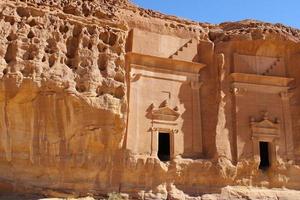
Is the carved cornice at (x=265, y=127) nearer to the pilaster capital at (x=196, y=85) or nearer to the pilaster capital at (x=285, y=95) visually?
the pilaster capital at (x=285, y=95)

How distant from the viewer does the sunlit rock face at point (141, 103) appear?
16.2 meters

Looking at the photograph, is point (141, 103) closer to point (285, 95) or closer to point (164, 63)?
point (164, 63)

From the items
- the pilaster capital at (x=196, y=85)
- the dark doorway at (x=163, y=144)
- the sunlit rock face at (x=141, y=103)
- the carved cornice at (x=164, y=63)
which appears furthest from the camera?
the pilaster capital at (x=196, y=85)

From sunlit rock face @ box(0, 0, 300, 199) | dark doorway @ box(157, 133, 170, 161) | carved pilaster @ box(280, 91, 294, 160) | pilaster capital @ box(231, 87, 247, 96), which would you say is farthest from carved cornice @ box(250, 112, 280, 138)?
dark doorway @ box(157, 133, 170, 161)

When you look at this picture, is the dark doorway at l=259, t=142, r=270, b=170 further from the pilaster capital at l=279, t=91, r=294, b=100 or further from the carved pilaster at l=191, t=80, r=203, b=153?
the carved pilaster at l=191, t=80, r=203, b=153

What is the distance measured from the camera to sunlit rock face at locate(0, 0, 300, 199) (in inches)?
637

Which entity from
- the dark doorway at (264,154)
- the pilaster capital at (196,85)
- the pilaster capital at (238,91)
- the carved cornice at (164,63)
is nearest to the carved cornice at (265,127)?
the dark doorway at (264,154)

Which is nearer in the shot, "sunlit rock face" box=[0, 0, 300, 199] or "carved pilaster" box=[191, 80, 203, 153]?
"sunlit rock face" box=[0, 0, 300, 199]

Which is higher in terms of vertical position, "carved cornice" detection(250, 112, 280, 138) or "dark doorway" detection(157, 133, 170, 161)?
"carved cornice" detection(250, 112, 280, 138)

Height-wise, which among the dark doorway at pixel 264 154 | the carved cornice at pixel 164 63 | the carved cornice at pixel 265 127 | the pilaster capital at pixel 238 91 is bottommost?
the dark doorway at pixel 264 154

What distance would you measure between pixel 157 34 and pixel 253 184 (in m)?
7.61

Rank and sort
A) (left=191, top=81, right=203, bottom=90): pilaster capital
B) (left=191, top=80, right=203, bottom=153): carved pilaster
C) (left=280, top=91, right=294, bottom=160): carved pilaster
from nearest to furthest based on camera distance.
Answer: (left=191, top=80, right=203, bottom=153): carved pilaster < (left=191, top=81, right=203, bottom=90): pilaster capital < (left=280, top=91, right=294, bottom=160): carved pilaster

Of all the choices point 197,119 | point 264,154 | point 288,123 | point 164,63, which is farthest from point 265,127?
point 164,63

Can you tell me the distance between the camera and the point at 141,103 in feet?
60.5
